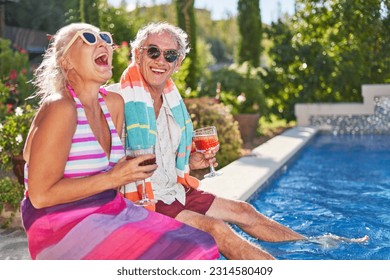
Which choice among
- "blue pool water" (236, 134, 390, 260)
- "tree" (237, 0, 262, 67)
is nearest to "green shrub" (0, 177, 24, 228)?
"blue pool water" (236, 134, 390, 260)

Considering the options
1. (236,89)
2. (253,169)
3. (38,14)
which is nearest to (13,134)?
(253,169)

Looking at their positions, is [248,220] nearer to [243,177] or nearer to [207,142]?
[207,142]

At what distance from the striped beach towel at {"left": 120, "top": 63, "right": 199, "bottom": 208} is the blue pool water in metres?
0.89

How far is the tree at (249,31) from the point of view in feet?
51.9

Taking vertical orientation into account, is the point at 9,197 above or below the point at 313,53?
below

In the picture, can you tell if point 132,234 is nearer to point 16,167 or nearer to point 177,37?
point 177,37

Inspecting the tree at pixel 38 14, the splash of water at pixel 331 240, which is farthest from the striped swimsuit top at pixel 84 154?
the tree at pixel 38 14

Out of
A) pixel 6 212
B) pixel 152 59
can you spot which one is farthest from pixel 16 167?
pixel 152 59

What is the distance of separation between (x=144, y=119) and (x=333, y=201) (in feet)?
11.6

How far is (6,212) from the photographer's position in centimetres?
486

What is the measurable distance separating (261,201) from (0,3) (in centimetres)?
971

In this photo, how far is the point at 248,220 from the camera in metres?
3.92

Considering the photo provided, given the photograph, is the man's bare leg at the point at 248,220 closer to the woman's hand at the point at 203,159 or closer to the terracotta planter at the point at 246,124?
the woman's hand at the point at 203,159

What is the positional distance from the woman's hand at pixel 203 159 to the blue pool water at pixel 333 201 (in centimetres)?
72
